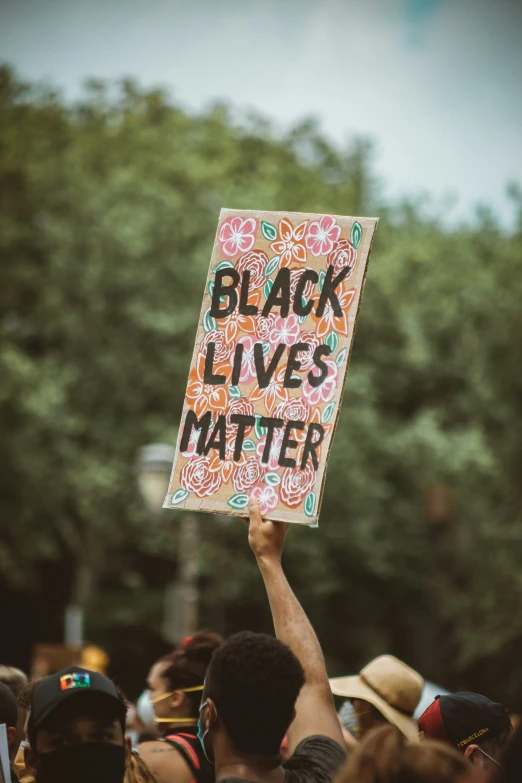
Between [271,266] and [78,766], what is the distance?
2.02m

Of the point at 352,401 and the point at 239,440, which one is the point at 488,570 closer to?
the point at 352,401

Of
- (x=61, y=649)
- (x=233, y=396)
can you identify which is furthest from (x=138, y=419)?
(x=233, y=396)

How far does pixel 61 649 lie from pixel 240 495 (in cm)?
683

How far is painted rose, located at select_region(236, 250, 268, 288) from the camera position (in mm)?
4195

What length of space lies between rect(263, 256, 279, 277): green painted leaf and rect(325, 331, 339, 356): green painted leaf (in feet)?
1.22

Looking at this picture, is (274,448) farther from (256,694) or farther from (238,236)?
(256,694)

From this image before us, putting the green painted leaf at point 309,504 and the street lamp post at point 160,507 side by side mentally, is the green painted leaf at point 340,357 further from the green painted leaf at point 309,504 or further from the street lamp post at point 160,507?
the street lamp post at point 160,507

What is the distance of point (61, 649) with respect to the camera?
10.3m

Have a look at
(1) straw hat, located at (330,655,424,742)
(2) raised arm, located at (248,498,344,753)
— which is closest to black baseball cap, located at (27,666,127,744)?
(2) raised arm, located at (248,498,344,753)

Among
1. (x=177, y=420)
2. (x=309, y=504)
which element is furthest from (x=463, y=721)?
(x=177, y=420)

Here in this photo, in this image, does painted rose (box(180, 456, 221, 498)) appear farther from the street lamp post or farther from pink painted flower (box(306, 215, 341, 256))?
the street lamp post

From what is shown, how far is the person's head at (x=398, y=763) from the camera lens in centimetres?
246

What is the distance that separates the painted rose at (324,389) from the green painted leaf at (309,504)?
1.09ft

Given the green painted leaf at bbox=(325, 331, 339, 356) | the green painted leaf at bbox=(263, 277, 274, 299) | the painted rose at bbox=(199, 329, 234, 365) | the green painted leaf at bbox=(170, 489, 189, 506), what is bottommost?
the green painted leaf at bbox=(170, 489, 189, 506)
